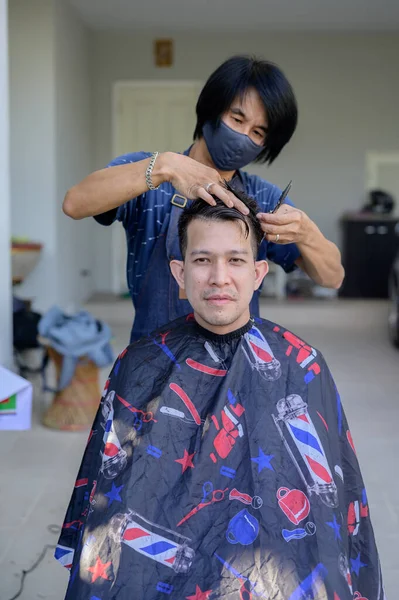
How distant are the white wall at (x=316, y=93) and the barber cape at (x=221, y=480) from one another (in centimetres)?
711

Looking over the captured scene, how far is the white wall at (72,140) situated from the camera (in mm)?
6727

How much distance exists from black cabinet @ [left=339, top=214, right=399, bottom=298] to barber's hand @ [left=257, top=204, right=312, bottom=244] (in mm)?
6925

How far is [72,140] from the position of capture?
24.4ft

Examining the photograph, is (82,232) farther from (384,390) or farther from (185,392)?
(185,392)

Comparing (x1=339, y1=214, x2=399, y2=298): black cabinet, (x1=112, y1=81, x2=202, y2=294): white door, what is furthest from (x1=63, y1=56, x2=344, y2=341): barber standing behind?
(x1=112, y1=81, x2=202, y2=294): white door

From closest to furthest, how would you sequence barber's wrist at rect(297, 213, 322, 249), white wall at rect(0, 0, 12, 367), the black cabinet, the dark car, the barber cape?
the barber cape, barber's wrist at rect(297, 213, 322, 249), white wall at rect(0, 0, 12, 367), the dark car, the black cabinet

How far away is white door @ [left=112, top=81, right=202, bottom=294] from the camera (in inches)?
339

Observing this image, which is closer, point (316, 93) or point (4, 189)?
point (4, 189)

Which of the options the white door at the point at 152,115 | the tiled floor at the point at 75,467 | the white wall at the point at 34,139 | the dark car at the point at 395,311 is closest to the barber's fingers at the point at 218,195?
the tiled floor at the point at 75,467

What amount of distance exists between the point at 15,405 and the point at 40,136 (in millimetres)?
4926

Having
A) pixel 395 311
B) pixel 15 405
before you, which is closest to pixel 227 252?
pixel 15 405

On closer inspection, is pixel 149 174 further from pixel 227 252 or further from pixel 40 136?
pixel 40 136

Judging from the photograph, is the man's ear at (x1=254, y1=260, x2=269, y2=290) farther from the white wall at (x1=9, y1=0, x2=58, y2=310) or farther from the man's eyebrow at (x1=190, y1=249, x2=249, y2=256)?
the white wall at (x1=9, y1=0, x2=58, y2=310)

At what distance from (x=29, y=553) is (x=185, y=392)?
4.40ft
